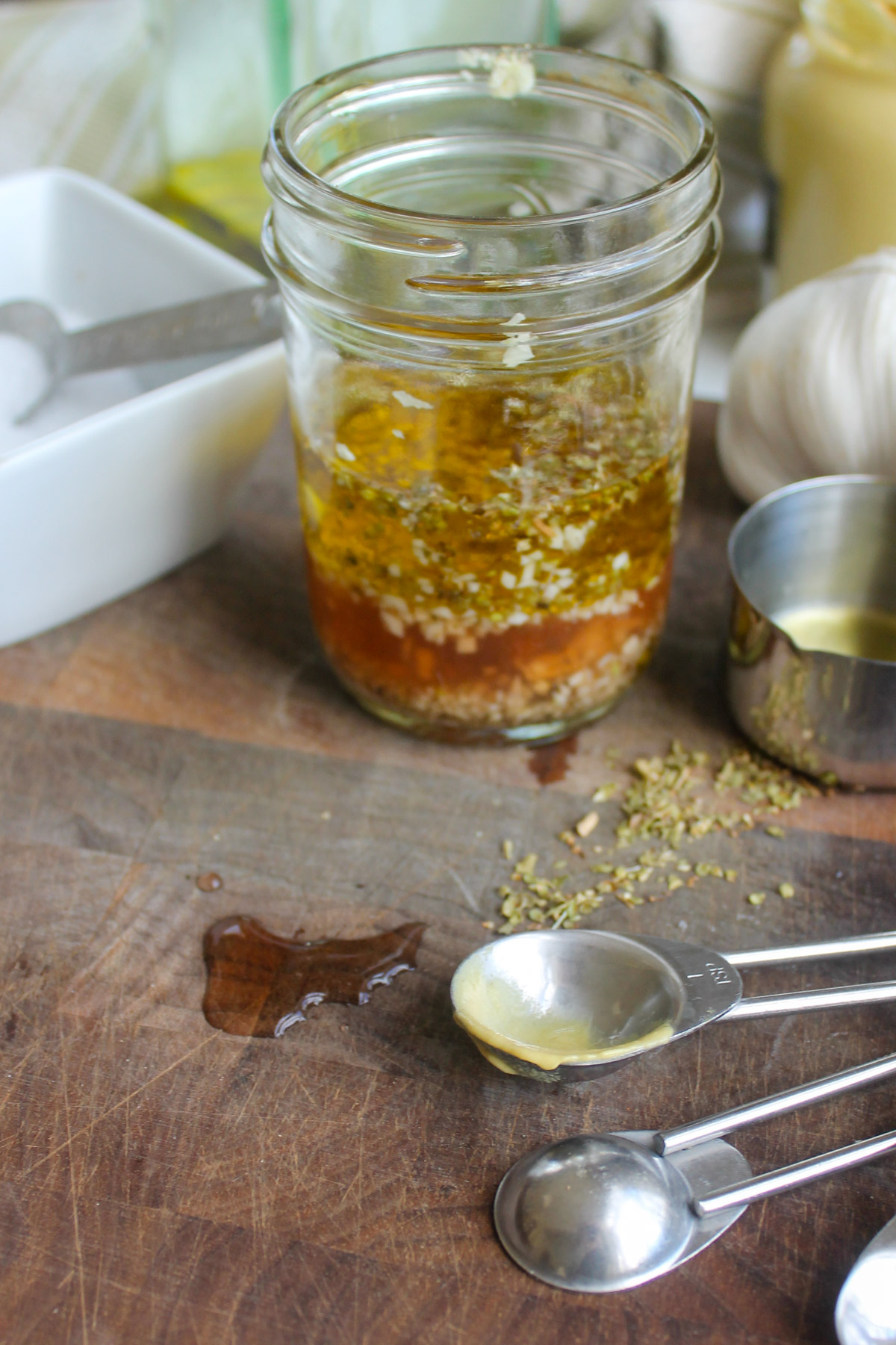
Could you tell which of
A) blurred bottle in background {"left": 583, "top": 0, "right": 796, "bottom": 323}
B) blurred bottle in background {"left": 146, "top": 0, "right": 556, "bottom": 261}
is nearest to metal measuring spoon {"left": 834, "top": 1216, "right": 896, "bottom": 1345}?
blurred bottle in background {"left": 583, "top": 0, "right": 796, "bottom": 323}

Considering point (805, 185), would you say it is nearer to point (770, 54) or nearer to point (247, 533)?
point (770, 54)

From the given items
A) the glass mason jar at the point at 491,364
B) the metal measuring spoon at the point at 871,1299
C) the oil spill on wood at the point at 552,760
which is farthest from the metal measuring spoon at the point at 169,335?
the metal measuring spoon at the point at 871,1299

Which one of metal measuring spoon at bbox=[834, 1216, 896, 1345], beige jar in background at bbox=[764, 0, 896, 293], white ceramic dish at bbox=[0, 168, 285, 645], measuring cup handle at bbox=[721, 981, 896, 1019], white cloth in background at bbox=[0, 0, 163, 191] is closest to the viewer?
metal measuring spoon at bbox=[834, 1216, 896, 1345]

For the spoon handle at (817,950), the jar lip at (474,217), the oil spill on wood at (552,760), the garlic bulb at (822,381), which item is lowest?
the oil spill on wood at (552,760)

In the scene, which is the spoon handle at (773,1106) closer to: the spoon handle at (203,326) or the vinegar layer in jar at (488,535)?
the vinegar layer in jar at (488,535)

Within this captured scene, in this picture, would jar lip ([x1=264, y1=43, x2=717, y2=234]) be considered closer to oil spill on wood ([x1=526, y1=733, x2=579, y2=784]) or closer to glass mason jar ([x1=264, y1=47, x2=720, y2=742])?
glass mason jar ([x1=264, y1=47, x2=720, y2=742])

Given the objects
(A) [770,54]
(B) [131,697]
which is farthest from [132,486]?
(A) [770,54]
